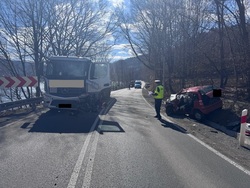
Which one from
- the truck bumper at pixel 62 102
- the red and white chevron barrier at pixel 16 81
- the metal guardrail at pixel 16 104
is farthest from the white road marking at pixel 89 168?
the red and white chevron barrier at pixel 16 81

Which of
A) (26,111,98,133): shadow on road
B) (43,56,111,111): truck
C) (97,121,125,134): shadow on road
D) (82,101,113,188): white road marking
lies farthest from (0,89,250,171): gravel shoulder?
(82,101,113,188): white road marking

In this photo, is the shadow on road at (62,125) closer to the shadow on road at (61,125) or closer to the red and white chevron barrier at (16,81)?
the shadow on road at (61,125)

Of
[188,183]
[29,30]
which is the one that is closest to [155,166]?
[188,183]

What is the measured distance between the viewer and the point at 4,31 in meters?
19.2

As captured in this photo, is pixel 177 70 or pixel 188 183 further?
pixel 177 70

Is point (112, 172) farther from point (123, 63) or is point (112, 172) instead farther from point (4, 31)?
point (123, 63)

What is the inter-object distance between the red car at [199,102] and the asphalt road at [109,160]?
9.58 feet

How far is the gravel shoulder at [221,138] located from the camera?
555cm

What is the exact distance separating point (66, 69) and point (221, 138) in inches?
302

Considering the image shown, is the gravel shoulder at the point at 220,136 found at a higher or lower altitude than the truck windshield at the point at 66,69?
lower

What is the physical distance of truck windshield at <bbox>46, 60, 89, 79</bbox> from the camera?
11.0 m

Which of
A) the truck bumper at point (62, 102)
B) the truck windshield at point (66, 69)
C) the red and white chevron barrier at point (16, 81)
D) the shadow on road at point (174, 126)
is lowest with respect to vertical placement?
the shadow on road at point (174, 126)

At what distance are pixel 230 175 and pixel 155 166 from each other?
1.47m

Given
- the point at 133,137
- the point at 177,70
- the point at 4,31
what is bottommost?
the point at 133,137
